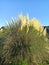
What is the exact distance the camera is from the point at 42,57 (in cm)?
1806

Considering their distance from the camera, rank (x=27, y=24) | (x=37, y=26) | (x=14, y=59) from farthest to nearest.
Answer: (x=37, y=26), (x=27, y=24), (x=14, y=59)

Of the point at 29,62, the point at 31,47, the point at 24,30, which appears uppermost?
the point at 24,30

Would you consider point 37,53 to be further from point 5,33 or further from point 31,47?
point 5,33

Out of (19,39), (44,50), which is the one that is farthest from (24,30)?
(44,50)

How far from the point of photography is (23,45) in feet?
56.5

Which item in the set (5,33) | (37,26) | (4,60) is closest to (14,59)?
(4,60)

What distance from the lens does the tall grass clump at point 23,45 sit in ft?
55.8

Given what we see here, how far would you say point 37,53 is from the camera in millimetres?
17281

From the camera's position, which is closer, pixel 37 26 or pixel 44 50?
pixel 44 50

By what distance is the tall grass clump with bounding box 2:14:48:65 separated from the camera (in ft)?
55.8

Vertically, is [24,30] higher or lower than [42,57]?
higher

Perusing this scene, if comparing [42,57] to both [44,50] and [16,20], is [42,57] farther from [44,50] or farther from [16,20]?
[16,20]

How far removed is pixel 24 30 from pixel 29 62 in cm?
227

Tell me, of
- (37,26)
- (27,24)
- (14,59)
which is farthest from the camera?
(37,26)
